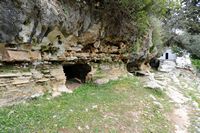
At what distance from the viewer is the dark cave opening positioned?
7969 mm

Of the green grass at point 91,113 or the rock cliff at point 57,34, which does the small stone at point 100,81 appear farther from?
the rock cliff at point 57,34

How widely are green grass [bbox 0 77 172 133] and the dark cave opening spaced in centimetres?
77

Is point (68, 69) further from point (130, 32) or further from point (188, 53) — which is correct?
point (188, 53)

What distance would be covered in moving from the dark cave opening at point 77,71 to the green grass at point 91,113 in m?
0.77

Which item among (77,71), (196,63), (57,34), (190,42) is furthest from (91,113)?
(190,42)

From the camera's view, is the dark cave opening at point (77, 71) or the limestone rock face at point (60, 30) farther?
the dark cave opening at point (77, 71)

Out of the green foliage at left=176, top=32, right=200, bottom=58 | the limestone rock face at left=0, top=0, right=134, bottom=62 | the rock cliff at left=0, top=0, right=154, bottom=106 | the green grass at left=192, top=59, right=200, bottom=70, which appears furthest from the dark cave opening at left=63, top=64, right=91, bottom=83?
the green foliage at left=176, top=32, right=200, bottom=58

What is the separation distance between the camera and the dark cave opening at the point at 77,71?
797 centimetres

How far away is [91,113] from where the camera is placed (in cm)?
538

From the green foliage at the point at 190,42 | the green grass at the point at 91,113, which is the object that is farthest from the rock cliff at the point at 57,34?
the green foliage at the point at 190,42

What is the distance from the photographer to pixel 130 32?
8.73 meters

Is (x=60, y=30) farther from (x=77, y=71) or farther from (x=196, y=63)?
(x=196, y=63)

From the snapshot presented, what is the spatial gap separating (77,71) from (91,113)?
3216 millimetres

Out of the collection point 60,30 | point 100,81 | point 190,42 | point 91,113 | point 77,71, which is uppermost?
point 190,42
